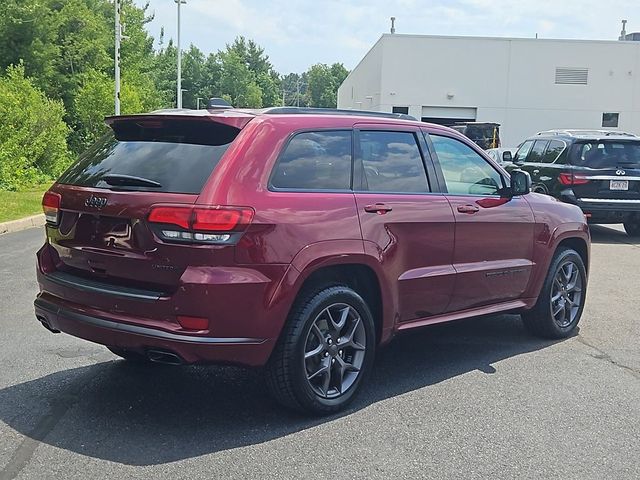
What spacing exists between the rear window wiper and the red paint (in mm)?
83

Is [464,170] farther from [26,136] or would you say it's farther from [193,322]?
[26,136]

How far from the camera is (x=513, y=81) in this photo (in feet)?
133

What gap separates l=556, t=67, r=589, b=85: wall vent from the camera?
134 feet

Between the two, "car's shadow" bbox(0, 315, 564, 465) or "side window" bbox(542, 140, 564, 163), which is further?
"side window" bbox(542, 140, 564, 163)

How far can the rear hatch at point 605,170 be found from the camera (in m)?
12.5

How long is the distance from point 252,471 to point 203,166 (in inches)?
66.0

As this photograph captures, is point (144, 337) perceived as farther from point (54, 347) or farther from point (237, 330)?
point (54, 347)

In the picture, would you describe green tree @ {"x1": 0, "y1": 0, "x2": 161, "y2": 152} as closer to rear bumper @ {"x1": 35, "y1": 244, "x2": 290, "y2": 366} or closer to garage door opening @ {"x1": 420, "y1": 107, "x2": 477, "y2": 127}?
garage door opening @ {"x1": 420, "y1": 107, "x2": 477, "y2": 127}

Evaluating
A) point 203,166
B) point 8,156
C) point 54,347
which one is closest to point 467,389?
point 203,166

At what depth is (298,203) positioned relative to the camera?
4.21 metres

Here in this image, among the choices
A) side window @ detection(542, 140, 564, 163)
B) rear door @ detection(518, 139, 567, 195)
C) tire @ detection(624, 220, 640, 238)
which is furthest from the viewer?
tire @ detection(624, 220, 640, 238)

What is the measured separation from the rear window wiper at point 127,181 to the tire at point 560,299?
3662 millimetres

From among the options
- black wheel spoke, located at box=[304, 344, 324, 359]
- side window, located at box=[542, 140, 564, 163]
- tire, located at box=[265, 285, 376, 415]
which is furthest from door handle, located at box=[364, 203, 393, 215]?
side window, located at box=[542, 140, 564, 163]

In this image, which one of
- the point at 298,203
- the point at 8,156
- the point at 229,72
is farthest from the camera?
the point at 229,72
